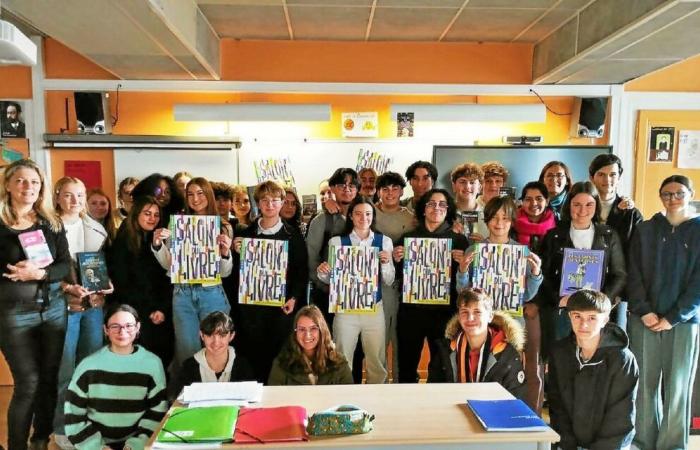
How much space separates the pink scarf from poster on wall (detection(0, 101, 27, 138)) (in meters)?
4.48

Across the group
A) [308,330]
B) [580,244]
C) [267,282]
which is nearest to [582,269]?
[580,244]

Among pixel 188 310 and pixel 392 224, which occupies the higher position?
pixel 392 224

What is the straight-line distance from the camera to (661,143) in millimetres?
5078

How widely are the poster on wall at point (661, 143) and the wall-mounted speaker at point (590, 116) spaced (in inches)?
22.2

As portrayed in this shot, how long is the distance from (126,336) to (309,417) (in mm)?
1157

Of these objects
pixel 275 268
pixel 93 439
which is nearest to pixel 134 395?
pixel 93 439

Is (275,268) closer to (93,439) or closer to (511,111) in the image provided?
(93,439)

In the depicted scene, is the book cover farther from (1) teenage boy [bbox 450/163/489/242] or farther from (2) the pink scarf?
(2) the pink scarf

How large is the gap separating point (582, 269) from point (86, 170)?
4.40 meters

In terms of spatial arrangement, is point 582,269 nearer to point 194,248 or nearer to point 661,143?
point 194,248

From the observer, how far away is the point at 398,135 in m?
4.99

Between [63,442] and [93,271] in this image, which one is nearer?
[93,271]

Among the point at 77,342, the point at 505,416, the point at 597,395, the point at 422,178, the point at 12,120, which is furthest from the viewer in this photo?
the point at 12,120

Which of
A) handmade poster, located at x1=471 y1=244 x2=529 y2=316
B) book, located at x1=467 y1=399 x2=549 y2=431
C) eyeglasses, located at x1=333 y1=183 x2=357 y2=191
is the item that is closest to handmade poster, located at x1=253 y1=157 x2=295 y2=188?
eyeglasses, located at x1=333 y1=183 x2=357 y2=191
